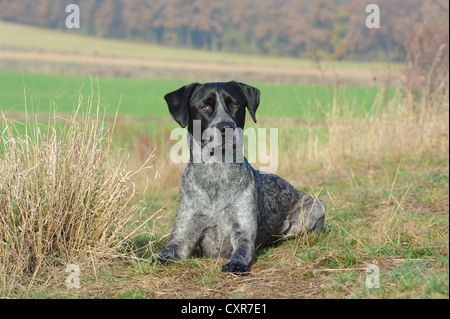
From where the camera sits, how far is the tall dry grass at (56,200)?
452 cm

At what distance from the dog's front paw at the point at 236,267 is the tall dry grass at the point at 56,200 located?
3.14 ft

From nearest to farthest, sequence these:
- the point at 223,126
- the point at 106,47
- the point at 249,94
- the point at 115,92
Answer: the point at 223,126 → the point at 249,94 → the point at 115,92 → the point at 106,47

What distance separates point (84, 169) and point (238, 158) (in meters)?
1.37

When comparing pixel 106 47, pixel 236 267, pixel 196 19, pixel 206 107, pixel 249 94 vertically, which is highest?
pixel 196 19

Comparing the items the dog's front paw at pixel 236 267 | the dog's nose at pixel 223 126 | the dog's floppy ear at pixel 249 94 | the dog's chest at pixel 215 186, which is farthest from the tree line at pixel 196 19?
the dog's front paw at pixel 236 267

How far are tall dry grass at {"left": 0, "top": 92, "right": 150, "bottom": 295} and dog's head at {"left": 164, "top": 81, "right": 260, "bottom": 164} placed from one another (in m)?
0.74

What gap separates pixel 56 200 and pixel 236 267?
5.23 feet

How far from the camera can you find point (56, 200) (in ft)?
15.4

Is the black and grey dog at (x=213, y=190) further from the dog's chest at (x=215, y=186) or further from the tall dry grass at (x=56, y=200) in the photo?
the tall dry grass at (x=56, y=200)

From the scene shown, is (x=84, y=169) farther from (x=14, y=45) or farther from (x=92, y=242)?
(x=14, y=45)

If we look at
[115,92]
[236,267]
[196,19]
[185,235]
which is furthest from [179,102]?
[196,19]

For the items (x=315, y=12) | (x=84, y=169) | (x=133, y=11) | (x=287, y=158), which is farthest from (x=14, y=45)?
(x=84, y=169)

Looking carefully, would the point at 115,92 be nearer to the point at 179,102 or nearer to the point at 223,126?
the point at 179,102
